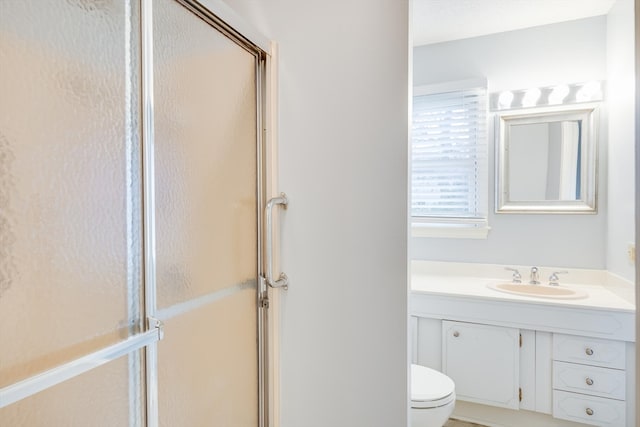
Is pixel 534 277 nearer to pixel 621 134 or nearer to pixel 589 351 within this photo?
pixel 589 351

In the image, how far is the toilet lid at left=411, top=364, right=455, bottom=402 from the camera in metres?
1.59

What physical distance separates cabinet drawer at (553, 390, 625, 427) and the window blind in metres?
1.10

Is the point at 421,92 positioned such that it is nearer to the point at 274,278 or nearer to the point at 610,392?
the point at 274,278

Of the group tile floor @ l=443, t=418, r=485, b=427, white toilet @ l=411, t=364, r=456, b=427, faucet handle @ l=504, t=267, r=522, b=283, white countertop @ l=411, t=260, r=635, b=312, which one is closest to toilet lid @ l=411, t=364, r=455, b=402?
white toilet @ l=411, t=364, r=456, b=427

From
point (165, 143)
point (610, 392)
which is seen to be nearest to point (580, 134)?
point (610, 392)

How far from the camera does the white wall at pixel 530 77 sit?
218 cm

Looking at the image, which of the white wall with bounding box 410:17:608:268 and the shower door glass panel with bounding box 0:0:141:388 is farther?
the white wall with bounding box 410:17:608:268

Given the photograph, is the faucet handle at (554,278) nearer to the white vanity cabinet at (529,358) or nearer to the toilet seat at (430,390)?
the white vanity cabinet at (529,358)

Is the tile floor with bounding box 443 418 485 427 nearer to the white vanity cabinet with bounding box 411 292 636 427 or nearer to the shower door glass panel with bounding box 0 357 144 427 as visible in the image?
the white vanity cabinet with bounding box 411 292 636 427

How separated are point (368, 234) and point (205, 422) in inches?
32.4

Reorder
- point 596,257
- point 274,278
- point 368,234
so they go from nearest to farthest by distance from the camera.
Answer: point 368,234 → point 274,278 → point 596,257

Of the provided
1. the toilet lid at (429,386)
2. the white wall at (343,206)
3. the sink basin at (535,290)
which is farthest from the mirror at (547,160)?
the white wall at (343,206)

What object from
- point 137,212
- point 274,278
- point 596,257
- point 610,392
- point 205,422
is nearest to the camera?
point 137,212

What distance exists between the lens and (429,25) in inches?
91.4
